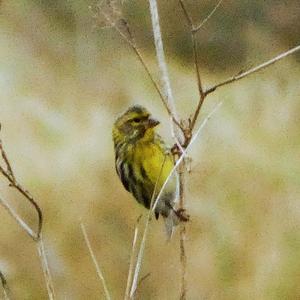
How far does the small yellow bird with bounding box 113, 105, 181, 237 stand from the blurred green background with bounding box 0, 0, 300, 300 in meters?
0.04

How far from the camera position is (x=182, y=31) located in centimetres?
161

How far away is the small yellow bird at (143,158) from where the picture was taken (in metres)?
1.51

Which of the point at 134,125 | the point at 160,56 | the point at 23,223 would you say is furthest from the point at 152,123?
the point at 23,223

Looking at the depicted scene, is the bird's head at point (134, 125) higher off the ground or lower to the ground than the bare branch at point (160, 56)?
lower

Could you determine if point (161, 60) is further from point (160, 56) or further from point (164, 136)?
point (164, 136)

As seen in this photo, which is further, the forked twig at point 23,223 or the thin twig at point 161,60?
the thin twig at point 161,60

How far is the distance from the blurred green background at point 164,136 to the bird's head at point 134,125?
36mm

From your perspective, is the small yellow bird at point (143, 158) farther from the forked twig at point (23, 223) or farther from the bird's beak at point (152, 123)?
the forked twig at point (23, 223)

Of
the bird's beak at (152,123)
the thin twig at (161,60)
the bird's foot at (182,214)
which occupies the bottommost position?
the bird's foot at (182,214)

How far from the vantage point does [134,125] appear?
151 cm

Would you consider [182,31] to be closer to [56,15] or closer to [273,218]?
[56,15]

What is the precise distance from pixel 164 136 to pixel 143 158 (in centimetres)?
9

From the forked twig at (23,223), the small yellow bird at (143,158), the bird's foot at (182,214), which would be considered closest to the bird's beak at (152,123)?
the small yellow bird at (143,158)

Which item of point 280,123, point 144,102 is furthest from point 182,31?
point 280,123
